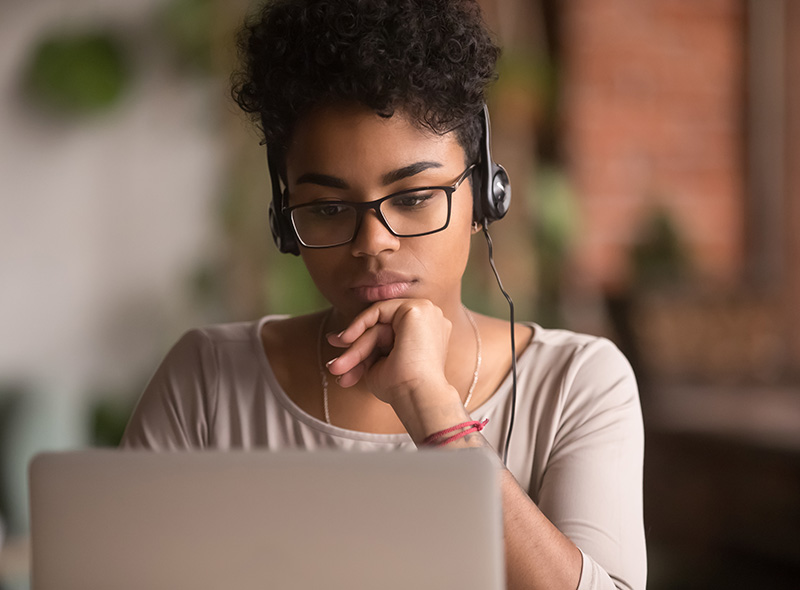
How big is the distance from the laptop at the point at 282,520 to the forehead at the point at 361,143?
1.76ft

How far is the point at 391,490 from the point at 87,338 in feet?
7.74

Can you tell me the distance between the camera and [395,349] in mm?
1107

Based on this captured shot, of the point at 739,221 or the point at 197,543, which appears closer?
the point at 197,543

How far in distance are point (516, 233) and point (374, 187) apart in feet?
5.81

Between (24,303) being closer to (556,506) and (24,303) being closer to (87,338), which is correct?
(87,338)

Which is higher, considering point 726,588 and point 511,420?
point 511,420

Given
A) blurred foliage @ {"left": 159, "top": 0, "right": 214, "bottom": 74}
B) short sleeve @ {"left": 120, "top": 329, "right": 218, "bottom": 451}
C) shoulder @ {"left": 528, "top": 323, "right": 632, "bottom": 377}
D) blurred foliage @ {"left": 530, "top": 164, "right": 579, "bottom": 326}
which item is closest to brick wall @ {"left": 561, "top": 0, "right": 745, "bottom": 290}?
blurred foliage @ {"left": 530, "top": 164, "right": 579, "bottom": 326}

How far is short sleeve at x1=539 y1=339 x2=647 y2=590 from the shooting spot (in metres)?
1.11

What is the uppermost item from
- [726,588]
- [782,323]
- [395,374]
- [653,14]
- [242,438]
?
[653,14]

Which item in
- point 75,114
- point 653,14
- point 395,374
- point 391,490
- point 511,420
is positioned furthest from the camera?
point 653,14

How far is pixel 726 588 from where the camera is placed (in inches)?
106

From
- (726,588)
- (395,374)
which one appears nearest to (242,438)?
(395,374)

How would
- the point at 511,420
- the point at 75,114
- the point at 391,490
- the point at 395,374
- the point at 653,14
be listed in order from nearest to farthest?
the point at 391,490, the point at 395,374, the point at 511,420, the point at 75,114, the point at 653,14

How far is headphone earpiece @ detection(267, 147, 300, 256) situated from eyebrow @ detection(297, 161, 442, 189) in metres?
0.12
